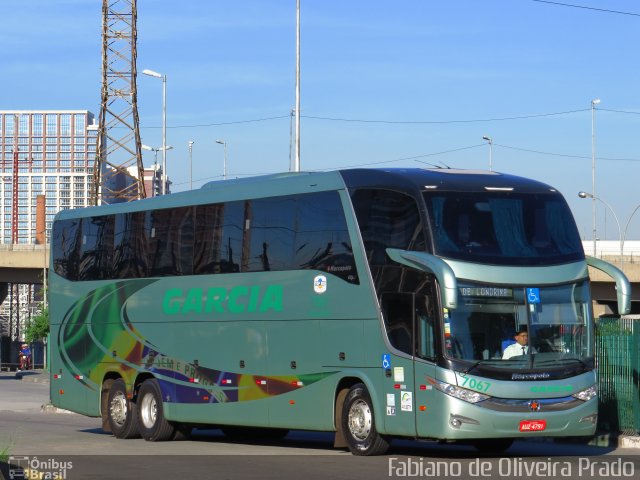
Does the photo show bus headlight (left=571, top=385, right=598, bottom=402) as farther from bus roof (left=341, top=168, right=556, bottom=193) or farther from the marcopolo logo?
the marcopolo logo

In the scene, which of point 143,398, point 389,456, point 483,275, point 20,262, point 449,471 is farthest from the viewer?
point 20,262

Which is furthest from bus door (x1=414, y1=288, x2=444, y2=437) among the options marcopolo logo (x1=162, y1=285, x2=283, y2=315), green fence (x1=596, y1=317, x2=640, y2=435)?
green fence (x1=596, y1=317, x2=640, y2=435)

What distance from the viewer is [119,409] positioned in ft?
74.7

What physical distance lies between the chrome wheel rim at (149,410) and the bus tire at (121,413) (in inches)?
9.5

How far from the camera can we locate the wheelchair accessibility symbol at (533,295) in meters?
16.3

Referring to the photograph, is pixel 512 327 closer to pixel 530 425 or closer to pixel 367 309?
pixel 530 425

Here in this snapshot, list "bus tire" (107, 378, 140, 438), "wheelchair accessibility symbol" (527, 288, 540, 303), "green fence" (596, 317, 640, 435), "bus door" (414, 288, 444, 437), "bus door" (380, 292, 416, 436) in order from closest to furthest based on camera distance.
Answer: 1. "bus door" (414, 288, 444, 437)
2. "wheelchair accessibility symbol" (527, 288, 540, 303)
3. "bus door" (380, 292, 416, 436)
4. "green fence" (596, 317, 640, 435)
5. "bus tire" (107, 378, 140, 438)

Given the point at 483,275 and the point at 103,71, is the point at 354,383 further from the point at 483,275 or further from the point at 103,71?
the point at 103,71

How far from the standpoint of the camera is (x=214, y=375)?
2044 centimetres

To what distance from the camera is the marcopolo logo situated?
19047 mm

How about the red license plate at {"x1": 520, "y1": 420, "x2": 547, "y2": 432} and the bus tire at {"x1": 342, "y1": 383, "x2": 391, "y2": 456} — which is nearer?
the red license plate at {"x1": 520, "y1": 420, "x2": 547, "y2": 432}

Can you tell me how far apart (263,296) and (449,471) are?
5243 mm

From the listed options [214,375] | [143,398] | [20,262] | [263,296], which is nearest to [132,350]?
[143,398]

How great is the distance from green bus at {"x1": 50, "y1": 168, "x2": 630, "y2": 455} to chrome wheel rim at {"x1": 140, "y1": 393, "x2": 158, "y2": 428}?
Answer: 37 mm
